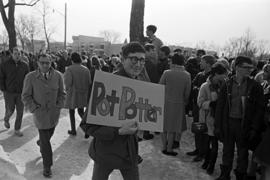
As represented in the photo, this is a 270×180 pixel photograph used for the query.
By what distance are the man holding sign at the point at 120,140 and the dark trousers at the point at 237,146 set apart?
2.17m

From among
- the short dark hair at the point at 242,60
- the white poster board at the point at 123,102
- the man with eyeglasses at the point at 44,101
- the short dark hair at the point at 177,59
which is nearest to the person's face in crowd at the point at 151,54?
the short dark hair at the point at 177,59

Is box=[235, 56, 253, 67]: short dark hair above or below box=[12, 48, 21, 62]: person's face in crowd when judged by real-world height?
above

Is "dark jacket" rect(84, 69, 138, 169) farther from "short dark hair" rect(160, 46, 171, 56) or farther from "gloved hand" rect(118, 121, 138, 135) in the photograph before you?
"short dark hair" rect(160, 46, 171, 56)

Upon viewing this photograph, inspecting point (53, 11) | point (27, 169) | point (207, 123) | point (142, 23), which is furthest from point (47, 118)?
point (53, 11)

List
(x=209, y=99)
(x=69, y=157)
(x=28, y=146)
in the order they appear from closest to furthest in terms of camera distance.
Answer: (x=209, y=99), (x=69, y=157), (x=28, y=146)

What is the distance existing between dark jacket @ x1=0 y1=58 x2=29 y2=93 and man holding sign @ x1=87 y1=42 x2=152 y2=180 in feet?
16.6

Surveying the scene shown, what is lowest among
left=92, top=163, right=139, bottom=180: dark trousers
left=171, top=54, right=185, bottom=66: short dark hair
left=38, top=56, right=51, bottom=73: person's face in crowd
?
left=92, top=163, right=139, bottom=180: dark trousers

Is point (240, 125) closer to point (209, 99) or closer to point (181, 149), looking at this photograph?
point (209, 99)

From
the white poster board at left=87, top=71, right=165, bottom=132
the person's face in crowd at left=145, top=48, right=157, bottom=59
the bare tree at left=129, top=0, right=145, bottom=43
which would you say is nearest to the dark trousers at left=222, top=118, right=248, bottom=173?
the white poster board at left=87, top=71, right=165, bottom=132

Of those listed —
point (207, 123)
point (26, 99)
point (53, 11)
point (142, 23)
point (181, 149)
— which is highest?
point (53, 11)

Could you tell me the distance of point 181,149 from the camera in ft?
21.3

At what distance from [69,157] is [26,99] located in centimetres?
158

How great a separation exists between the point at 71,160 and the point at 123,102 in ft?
10.9

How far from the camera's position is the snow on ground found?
4789mm
